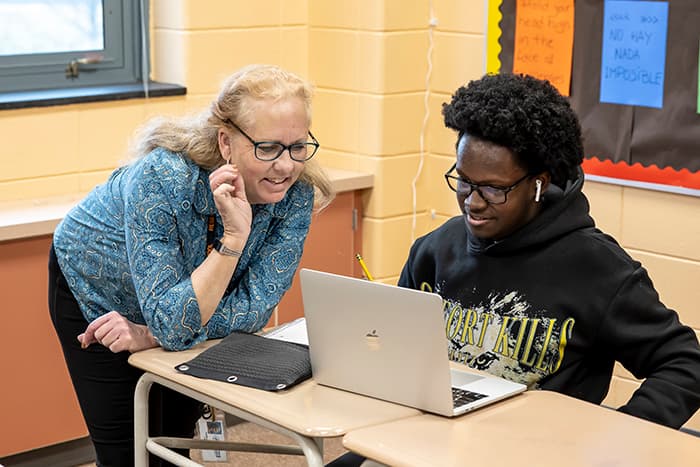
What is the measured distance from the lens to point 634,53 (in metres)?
3.12

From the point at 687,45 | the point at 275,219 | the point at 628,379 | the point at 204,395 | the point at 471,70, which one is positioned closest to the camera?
the point at 204,395

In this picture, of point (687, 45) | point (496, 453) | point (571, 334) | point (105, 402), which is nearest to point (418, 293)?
point (496, 453)

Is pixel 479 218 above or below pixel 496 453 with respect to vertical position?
above

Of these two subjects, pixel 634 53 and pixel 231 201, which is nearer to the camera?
pixel 231 201

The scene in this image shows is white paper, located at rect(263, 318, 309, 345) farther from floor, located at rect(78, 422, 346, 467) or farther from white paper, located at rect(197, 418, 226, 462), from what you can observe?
floor, located at rect(78, 422, 346, 467)

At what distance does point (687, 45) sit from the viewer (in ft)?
9.82

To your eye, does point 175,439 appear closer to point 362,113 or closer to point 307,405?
point 307,405

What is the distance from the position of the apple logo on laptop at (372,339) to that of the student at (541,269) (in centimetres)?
34

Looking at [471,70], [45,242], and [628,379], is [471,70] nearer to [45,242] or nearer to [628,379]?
[628,379]

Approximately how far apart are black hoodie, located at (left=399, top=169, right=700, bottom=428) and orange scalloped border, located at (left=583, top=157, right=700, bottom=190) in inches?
42.1

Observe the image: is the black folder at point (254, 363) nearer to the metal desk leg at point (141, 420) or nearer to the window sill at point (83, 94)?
the metal desk leg at point (141, 420)

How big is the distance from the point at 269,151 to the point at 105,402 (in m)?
0.62

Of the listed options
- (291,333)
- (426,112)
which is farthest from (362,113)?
(291,333)

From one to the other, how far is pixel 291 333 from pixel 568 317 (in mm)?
545
